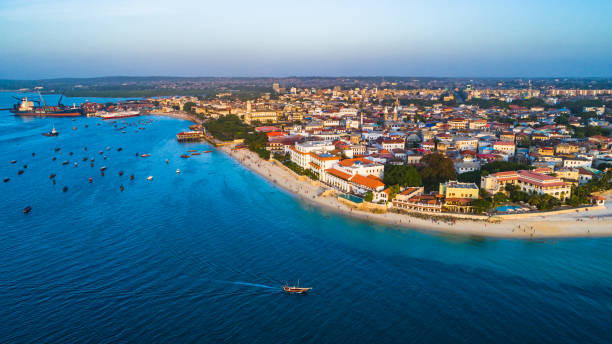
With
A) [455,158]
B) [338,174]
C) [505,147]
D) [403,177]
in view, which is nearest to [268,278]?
[403,177]

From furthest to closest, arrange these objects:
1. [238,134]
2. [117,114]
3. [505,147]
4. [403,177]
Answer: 1. [117,114]
2. [238,134]
3. [505,147]
4. [403,177]

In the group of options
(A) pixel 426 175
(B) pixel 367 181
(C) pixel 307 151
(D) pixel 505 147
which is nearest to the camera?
(B) pixel 367 181

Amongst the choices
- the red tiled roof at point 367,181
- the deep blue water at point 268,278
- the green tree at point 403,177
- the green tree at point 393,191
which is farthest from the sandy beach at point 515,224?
the green tree at point 403,177

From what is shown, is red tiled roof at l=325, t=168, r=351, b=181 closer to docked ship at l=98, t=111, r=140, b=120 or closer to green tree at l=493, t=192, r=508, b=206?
green tree at l=493, t=192, r=508, b=206

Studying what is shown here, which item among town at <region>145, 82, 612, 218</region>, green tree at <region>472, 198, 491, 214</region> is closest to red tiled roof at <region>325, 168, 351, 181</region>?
town at <region>145, 82, 612, 218</region>

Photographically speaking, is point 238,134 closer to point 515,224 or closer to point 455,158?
point 455,158

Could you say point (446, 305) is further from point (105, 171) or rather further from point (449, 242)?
point (105, 171)

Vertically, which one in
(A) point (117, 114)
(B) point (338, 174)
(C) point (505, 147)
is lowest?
(B) point (338, 174)

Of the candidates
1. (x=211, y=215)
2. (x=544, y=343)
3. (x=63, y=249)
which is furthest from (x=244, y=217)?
(x=544, y=343)
